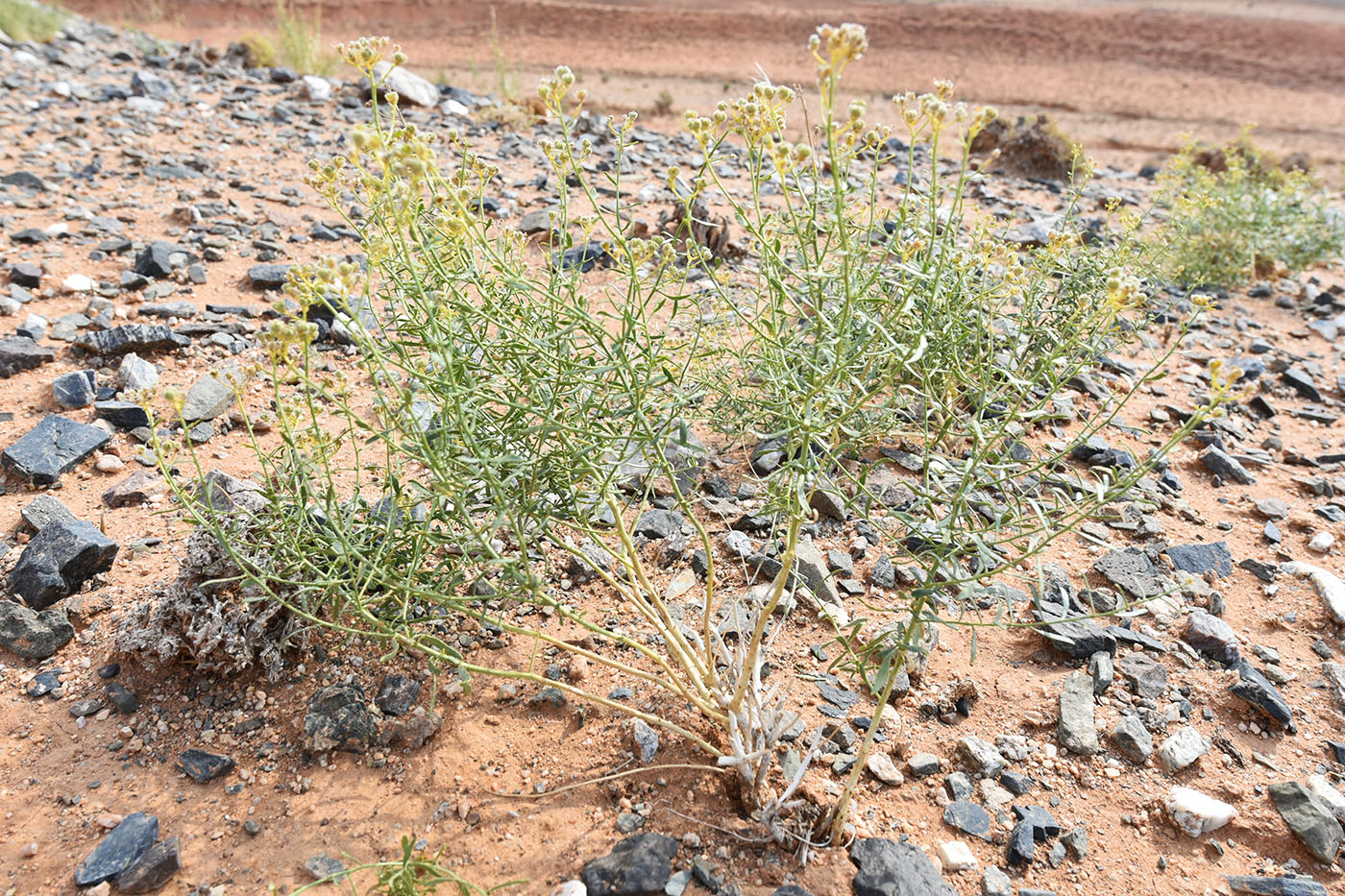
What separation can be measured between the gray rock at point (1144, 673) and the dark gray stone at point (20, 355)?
458cm

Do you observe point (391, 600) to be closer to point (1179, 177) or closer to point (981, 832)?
point (981, 832)

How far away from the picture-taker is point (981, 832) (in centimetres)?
223

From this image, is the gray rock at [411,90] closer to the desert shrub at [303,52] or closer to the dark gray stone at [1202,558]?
the desert shrub at [303,52]

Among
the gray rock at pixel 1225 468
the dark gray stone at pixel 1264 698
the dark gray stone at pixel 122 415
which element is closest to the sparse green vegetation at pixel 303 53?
the dark gray stone at pixel 122 415

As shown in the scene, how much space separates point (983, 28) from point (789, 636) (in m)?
24.3

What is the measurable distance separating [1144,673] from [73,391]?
4284mm

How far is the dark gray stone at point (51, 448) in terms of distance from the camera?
314 cm

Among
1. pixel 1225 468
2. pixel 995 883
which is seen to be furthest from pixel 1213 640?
pixel 1225 468

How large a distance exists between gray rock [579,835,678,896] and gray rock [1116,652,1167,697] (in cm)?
164

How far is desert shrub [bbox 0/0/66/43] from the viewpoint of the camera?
A: 30.9 ft

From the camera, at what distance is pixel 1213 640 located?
2.87 m

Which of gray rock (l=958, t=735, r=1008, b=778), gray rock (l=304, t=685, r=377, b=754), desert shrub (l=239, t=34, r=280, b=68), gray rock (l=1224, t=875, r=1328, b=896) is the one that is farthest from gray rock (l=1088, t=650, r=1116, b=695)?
desert shrub (l=239, t=34, r=280, b=68)

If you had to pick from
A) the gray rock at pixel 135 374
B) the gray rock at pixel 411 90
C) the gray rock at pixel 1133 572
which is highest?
the gray rock at pixel 411 90

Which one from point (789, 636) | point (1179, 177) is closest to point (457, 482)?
point (789, 636)
